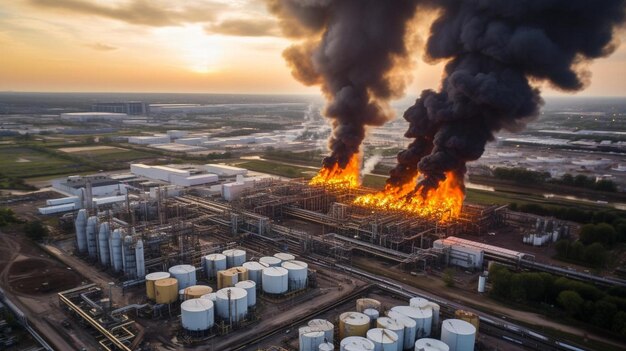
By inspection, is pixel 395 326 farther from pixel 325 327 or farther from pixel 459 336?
pixel 325 327

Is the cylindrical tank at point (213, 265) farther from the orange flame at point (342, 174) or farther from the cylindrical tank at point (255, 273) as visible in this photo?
the orange flame at point (342, 174)

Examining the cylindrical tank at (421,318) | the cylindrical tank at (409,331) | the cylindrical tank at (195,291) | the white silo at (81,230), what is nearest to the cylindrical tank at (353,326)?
the cylindrical tank at (409,331)

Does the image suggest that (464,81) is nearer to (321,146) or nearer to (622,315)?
(622,315)

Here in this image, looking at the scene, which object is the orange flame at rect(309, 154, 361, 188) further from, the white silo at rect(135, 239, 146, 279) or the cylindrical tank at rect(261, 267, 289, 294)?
the white silo at rect(135, 239, 146, 279)

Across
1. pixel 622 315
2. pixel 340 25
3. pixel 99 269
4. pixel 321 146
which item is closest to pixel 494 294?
pixel 622 315

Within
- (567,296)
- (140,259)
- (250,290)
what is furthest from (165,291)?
(567,296)

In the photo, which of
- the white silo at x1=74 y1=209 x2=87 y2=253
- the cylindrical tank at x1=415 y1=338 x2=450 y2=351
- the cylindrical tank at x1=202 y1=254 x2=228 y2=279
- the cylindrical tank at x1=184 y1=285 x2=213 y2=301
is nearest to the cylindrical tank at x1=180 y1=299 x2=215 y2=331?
the cylindrical tank at x1=184 y1=285 x2=213 y2=301
